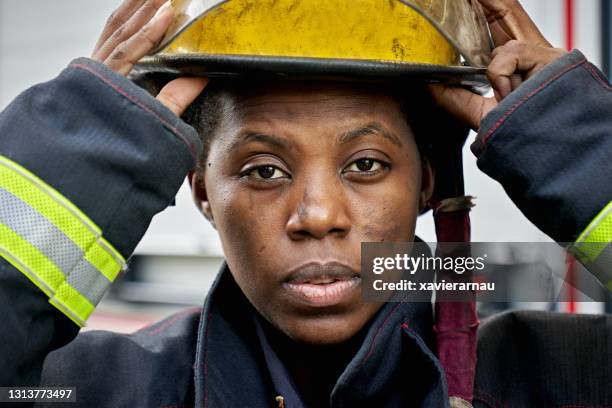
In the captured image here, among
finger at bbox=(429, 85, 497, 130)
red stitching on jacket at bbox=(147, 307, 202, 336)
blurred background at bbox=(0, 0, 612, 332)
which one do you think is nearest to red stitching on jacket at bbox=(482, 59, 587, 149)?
finger at bbox=(429, 85, 497, 130)

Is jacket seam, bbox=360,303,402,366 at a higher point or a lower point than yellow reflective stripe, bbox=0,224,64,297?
lower

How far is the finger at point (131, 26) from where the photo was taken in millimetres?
1595

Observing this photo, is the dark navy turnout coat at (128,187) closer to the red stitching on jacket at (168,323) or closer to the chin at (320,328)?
the chin at (320,328)

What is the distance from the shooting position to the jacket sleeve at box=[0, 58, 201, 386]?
1412 millimetres

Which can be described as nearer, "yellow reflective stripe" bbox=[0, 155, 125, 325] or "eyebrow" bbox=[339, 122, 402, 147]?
"yellow reflective stripe" bbox=[0, 155, 125, 325]

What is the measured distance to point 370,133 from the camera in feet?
5.63

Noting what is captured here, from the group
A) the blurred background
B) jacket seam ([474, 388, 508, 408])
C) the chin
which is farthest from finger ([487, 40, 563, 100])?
the blurred background

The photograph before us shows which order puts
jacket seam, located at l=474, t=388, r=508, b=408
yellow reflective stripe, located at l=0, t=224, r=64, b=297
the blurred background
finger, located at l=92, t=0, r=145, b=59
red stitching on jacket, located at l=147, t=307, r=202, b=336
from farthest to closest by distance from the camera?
the blurred background → red stitching on jacket, located at l=147, t=307, r=202, b=336 → jacket seam, located at l=474, t=388, r=508, b=408 → finger, located at l=92, t=0, r=145, b=59 → yellow reflective stripe, located at l=0, t=224, r=64, b=297

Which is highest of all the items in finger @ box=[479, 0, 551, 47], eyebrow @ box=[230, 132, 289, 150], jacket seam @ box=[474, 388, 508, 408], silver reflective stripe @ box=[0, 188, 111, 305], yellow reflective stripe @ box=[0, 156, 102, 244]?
finger @ box=[479, 0, 551, 47]

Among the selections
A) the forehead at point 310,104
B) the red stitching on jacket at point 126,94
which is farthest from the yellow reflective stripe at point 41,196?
the forehead at point 310,104

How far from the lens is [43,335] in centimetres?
145

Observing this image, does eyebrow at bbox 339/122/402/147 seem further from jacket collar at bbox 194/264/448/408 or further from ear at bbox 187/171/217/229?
ear at bbox 187/171/217/229

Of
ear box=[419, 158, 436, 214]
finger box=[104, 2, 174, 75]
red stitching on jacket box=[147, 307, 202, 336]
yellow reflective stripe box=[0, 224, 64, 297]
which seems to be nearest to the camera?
yellow reflective stripe box=[0, 224, 64, 297]

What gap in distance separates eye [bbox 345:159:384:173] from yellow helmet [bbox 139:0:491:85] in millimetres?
211
